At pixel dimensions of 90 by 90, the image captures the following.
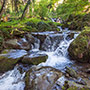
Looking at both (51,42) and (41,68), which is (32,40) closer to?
(51,42)

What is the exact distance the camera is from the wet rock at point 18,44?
18.5 feet

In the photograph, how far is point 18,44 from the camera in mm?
5824

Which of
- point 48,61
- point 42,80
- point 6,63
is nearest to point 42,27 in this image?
point 48,61

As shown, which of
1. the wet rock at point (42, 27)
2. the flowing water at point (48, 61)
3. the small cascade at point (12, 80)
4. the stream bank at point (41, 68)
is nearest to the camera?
the stream bank at point (41, 68)

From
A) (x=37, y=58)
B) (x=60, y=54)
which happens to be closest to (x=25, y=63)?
(x=37, y=58)

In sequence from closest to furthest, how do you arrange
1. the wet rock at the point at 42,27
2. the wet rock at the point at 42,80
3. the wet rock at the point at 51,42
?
1. the wet rock at the point at 42,80
2. the wet rock at the point at 51,42
3. the wet rock at the point at 42,27

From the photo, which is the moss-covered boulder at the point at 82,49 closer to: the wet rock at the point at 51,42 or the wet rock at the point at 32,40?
the wet rock at the point at 51,42

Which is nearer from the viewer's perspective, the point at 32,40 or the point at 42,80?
the point at 42,80

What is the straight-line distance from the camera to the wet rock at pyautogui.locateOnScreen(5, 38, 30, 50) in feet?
18.5

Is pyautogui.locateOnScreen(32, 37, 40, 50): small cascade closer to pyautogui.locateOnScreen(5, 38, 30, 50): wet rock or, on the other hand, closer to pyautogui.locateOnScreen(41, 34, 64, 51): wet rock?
pyautogui.locateOnScreen(41, 34, 64, 51): wet rock

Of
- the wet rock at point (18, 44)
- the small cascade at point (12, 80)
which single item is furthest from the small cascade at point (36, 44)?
the small cascade at point (12, 80)

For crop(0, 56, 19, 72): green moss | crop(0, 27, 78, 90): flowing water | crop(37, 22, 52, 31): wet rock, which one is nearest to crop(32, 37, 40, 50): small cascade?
crop(0, 27, 78, 90): flowing water

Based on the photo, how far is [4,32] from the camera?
618 centimetres

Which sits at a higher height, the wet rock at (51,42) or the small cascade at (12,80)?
the wet rock at (51,42)
